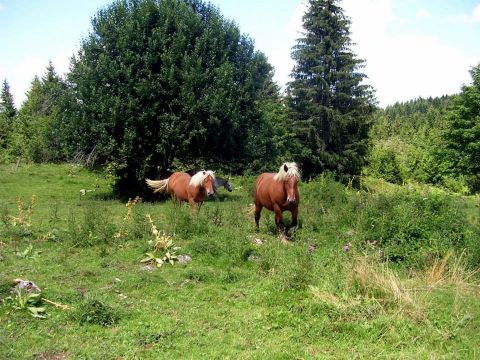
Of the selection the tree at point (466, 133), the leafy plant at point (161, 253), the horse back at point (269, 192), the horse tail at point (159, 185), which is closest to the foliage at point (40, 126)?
the horse tail at point (159, 185)

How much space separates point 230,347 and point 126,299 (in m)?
2.26

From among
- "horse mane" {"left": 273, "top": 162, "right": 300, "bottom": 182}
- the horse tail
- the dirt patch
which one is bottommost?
the dirt patch

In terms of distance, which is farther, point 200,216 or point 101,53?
point 101,53

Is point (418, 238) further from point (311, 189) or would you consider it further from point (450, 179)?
point (450, 179)

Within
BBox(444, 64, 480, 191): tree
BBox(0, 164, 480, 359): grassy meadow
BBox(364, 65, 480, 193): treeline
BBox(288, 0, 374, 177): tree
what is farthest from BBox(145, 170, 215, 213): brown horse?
BBox(444, 64, 480, 191): tree

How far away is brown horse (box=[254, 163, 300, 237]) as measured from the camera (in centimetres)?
1096

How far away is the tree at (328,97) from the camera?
3588 cm

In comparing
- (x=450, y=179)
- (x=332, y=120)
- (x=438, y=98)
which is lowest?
(x=450, y=179)

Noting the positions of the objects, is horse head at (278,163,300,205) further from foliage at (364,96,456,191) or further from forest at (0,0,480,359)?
foliage at (364,96,456,191)

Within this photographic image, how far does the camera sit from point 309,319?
6.16m

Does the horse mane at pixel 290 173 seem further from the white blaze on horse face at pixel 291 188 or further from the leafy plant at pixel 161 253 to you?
the leafy plant at pixel 161 253

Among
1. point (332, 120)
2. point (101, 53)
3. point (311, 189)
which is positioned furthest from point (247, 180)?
point (332, 120)

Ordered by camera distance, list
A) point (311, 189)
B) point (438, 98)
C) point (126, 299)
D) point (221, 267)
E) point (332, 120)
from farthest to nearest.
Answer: point (438, 98) < point (332, 120) < point (311, 189) < point (221, 267) < point (126, 299)

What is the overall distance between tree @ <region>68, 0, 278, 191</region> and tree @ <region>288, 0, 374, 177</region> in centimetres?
1636
